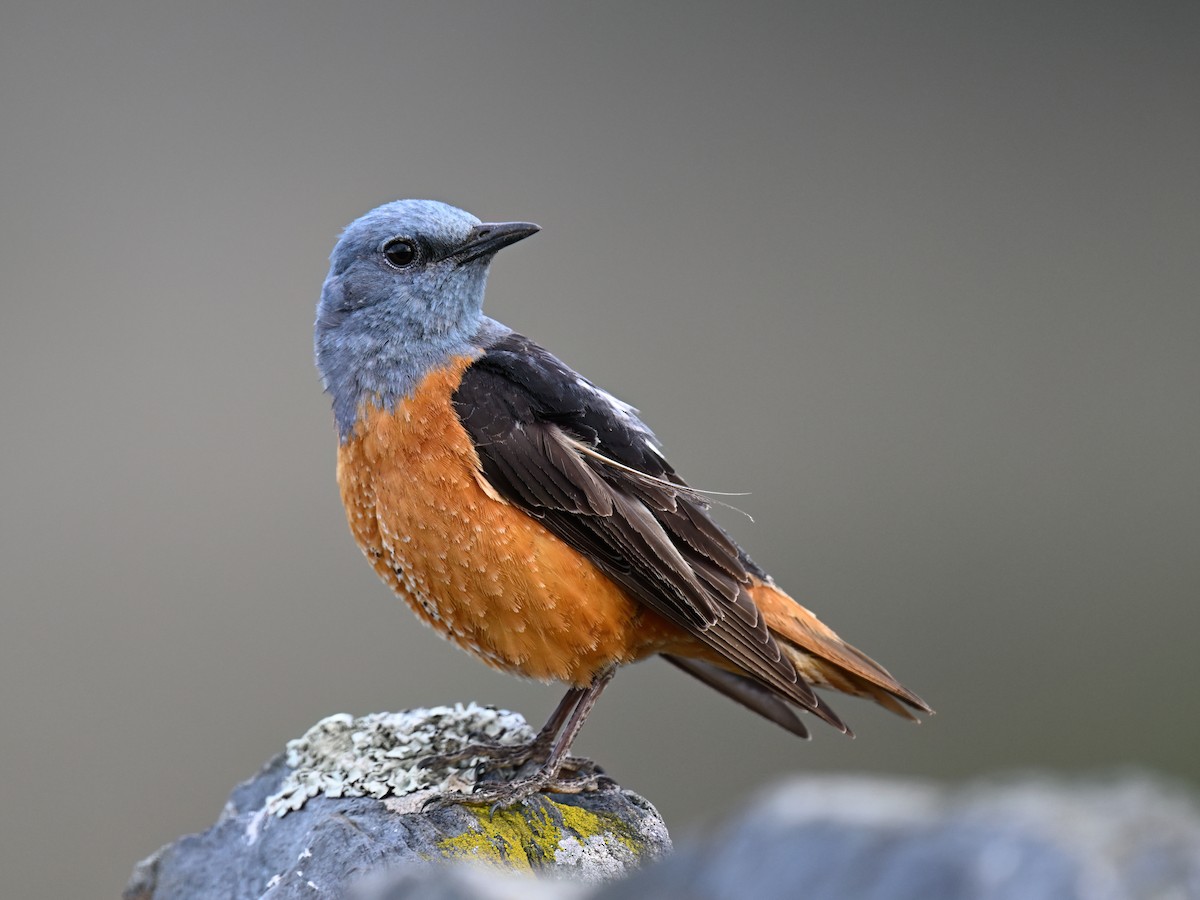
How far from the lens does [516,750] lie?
4957 mm

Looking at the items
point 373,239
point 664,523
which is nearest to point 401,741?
point 664,523

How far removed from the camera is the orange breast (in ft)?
14.6

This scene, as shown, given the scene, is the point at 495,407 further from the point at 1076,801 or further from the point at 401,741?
the point at 1076,801

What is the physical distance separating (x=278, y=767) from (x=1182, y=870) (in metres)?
4.25

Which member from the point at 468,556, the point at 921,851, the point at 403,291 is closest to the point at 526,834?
the point at 468,556

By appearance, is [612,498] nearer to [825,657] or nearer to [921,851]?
[825,657]

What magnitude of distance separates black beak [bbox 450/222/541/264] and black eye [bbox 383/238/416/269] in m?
0.17

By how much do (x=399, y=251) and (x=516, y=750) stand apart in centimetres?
218

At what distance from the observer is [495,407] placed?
4.71 metres

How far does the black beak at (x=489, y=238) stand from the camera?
493 cm

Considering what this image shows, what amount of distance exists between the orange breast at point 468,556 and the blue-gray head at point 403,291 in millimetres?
184

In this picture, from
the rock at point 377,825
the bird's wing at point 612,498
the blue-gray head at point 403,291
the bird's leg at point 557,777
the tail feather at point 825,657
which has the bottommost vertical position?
the rock at point 377,825

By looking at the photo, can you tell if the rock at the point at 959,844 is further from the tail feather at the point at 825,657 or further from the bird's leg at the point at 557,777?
the tail feather at the point at 825,657

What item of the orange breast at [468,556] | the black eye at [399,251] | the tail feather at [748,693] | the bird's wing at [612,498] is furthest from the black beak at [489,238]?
the tail feather at [748,693]
